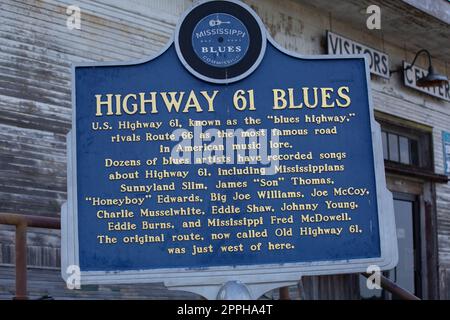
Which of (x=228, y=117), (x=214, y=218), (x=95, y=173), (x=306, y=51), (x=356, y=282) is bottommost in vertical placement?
(x=356, y=282)

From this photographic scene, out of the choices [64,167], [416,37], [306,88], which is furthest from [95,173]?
[416,37]

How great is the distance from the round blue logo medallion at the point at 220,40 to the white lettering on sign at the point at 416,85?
26.6 ft

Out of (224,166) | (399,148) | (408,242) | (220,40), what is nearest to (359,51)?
(399,148)

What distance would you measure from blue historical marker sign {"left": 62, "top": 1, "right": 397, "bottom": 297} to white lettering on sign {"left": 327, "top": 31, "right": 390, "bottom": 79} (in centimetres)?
596

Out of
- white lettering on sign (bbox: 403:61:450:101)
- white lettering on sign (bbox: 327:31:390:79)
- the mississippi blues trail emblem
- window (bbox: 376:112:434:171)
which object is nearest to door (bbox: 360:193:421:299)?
window (bbox: 376:112:434:171)

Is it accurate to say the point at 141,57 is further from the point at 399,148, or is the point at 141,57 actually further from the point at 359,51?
the point at 399,148

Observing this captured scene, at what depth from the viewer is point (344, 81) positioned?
19.0 feet

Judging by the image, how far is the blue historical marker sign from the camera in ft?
17.7

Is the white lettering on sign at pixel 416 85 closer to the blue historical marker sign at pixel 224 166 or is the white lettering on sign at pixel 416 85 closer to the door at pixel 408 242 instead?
the door at pixel 408 242

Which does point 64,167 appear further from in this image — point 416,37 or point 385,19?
point 416,37

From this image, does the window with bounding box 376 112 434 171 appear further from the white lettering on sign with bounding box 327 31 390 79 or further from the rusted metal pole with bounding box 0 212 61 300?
the rusted metal pole with bounding box 0 212 61 300

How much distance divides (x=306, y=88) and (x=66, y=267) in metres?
2.09

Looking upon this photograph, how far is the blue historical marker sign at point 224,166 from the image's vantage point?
5398mm

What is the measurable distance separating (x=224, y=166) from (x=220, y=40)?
35.8 inches
